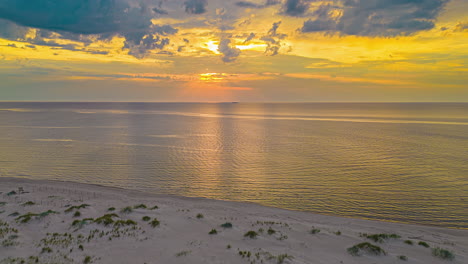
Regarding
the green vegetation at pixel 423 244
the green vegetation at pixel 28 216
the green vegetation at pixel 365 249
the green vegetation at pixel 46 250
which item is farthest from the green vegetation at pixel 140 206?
the green vegetation at pixel 423 244

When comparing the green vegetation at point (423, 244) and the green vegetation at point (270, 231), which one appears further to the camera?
the green vegetation at point (270, 231)

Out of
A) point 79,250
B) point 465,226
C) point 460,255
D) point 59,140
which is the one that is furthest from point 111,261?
point 59,140

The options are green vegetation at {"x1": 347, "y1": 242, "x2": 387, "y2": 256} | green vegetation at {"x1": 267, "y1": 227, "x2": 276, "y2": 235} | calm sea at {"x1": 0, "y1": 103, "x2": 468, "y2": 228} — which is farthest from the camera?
calm sea at {"x1": 0, "y1": 103, "x2": 468, "y2": 228}

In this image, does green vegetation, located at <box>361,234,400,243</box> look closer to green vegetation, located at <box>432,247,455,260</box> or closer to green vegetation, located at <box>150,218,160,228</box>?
green vegetation, located at <box>432,247,455,260</box>

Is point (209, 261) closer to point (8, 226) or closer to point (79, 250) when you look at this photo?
point (79, 250)

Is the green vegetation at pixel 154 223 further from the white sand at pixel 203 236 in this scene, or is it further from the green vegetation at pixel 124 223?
the green vegetation at pixel 124 223

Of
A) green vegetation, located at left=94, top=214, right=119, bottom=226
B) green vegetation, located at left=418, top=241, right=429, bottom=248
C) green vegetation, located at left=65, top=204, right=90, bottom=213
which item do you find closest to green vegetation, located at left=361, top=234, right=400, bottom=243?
green vegetation, located at left=418, top=241, right=429, bottom=248

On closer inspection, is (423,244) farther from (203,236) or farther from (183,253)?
(183,253)
